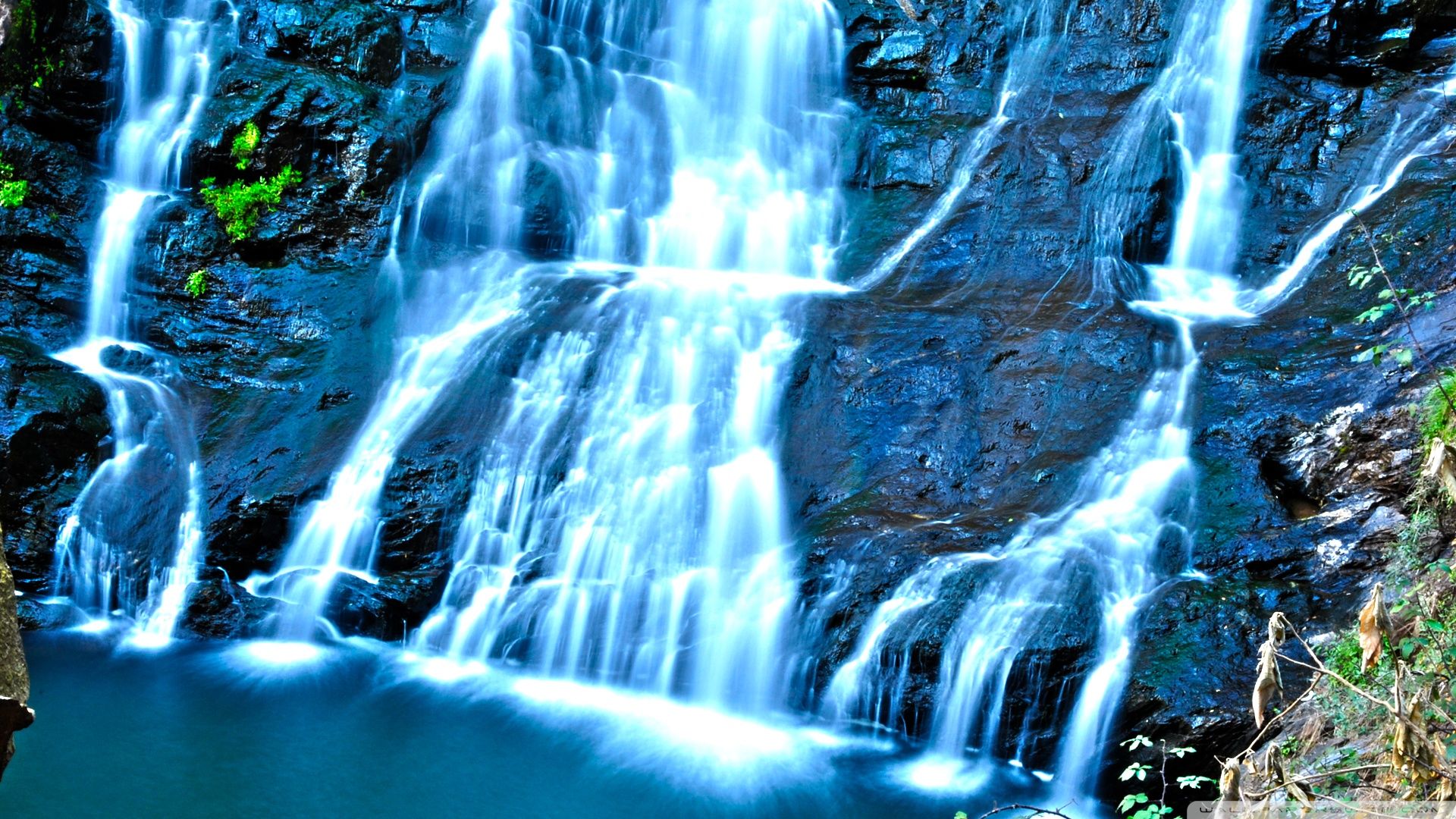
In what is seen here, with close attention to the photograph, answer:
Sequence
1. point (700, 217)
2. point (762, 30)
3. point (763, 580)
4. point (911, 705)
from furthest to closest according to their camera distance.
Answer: point (762, 30) < point (700, 217) < point (763, 580) < point (911, 705)

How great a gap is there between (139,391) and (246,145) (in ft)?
10.9

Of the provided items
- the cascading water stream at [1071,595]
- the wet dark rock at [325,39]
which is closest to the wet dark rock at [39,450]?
the wet dark rock at [325,39]

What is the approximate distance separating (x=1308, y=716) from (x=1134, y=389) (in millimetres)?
4157

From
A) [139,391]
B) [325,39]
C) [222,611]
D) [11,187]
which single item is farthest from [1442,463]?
[11,187]

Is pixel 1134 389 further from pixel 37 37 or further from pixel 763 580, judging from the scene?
pixel 37 37

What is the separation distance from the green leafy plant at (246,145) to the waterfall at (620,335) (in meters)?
1.85

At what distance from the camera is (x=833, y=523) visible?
9.68 m

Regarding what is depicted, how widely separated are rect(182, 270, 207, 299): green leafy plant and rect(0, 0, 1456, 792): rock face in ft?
0.43

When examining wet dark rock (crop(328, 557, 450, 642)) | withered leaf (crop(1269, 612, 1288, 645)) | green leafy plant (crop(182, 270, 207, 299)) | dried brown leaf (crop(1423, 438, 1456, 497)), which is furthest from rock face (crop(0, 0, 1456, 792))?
withered leaf (crop(1269, 612, 1288, 645))

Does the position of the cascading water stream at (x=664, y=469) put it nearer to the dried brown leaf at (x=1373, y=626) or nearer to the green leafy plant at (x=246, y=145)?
the green leafy plant at (x=246, y=145)

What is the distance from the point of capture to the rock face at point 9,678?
3.91 metres

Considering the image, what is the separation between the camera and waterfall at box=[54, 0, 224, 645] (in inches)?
404

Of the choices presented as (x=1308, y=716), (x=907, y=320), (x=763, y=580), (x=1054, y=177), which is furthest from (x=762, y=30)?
(x=1308, y=716)

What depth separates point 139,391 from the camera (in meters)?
11.4
